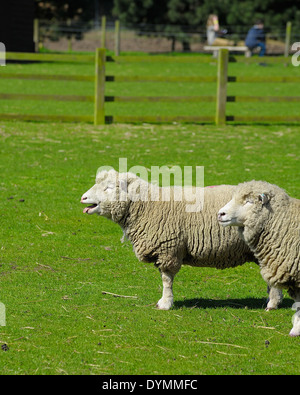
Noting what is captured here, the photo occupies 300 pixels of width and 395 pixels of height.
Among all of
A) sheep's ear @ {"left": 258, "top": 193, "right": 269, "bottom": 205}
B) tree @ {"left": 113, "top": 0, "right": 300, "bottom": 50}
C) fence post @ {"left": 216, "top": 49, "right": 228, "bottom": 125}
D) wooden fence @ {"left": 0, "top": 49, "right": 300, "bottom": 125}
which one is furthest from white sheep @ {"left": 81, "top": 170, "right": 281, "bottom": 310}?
tree @ {"left": 113, "top": 0, "right": 300, "bottom": 50}

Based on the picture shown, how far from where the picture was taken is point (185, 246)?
19.3 feet

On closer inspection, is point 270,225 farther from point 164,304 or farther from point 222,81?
point 222,81

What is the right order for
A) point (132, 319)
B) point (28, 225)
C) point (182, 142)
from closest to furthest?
point (132, 319)
point (28, 225)
point (182, 142)

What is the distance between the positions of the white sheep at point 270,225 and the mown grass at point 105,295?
44cm

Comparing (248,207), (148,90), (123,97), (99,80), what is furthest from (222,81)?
(248,207)

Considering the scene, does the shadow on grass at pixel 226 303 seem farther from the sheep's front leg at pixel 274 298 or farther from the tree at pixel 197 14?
the tree at pixel 197 14

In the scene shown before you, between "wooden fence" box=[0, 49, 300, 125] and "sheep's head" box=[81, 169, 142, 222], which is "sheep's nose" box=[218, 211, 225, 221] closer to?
"sheep's head" box=[81, 169, 142, 222]

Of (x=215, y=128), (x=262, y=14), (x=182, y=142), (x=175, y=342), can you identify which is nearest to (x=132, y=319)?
(x=175, y=342)

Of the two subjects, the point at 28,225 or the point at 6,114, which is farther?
the point at 6,114

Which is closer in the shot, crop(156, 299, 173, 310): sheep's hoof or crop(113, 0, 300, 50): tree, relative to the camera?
crop(156, 299, 173, 310): sheep's hoof

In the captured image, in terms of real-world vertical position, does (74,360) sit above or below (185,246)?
below

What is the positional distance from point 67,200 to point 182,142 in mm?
3982

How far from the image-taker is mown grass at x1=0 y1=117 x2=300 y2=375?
4703 millimetres
